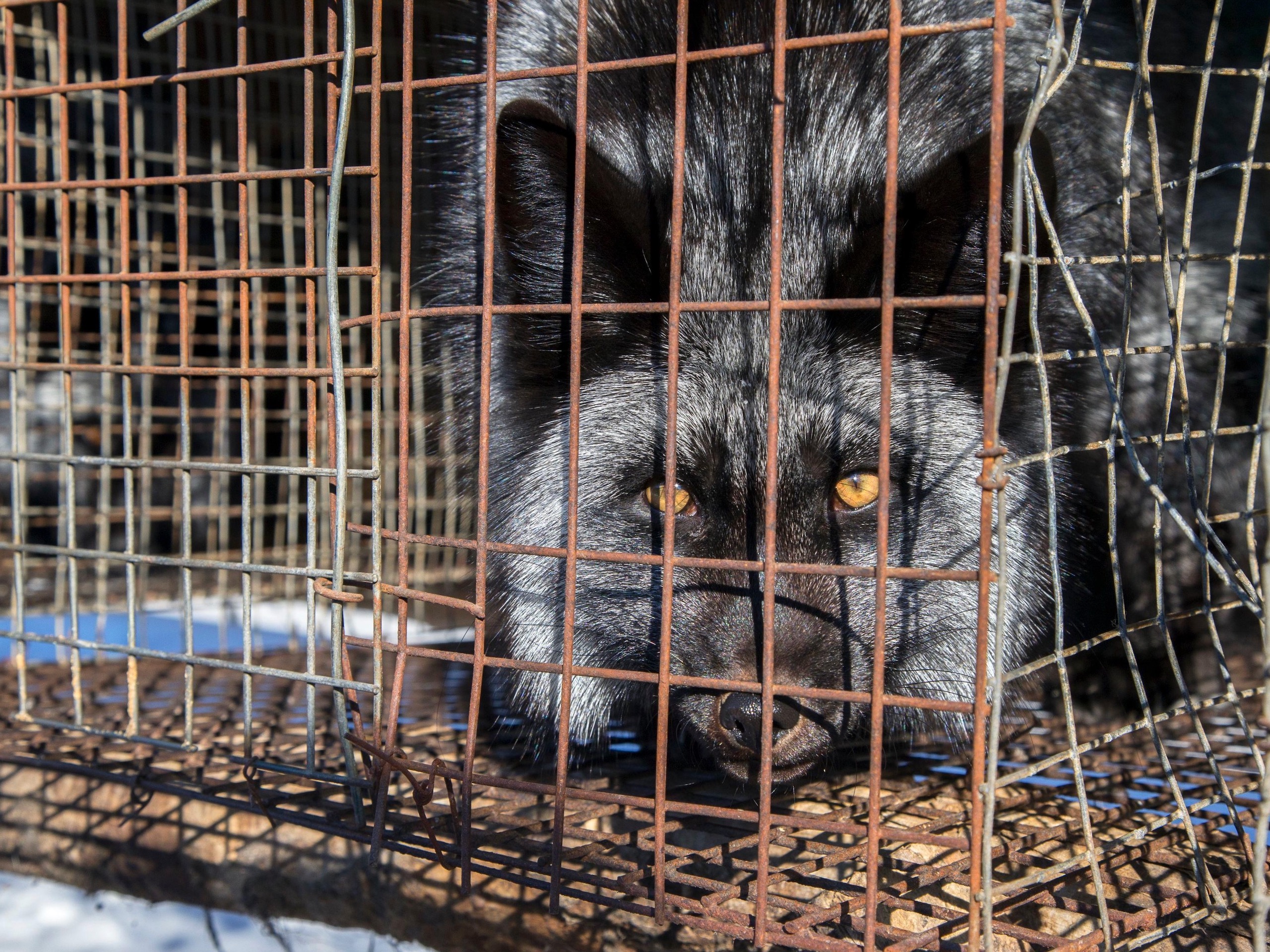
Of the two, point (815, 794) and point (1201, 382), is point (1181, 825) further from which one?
point (1201, 382)

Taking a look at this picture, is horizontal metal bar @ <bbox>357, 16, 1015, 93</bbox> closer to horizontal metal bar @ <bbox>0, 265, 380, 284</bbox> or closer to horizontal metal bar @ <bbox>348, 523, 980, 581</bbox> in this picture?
horizontal metal bar @ <bbox>0, 265, 380, 284</bbox>

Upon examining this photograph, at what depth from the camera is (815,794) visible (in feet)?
6.75

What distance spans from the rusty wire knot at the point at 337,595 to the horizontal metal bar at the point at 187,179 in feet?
2.25

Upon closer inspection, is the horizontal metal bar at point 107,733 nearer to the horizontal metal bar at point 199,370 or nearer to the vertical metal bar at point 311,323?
the vertical metal bar at point 311,323

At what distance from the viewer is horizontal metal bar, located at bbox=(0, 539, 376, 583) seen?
1.69 m

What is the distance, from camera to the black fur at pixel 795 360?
6.13ft

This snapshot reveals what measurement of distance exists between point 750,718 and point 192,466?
3.63 ft

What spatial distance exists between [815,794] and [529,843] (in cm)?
68

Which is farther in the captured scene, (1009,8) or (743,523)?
(1009,8)

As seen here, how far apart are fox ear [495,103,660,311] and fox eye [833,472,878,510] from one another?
0.55 meters

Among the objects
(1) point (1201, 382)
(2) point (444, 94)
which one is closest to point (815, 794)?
(1) point (1201, 382)

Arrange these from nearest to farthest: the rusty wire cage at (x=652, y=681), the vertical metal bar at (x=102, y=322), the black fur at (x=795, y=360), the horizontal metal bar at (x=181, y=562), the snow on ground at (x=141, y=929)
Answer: the rusty wire cage at (x=652, y=681) → the horizontal metal bar at (x=181, y=562) → the black fur at (x=795, y=360) → the snow on ground at (x=141, y=929) → the vertical metal bar at (x=102, y=322)

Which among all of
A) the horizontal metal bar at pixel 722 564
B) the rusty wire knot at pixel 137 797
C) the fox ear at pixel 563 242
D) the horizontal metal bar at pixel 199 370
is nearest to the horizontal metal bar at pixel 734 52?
the fox ear at pixel 563 242

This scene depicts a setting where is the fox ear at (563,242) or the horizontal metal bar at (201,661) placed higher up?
the fox ear at (563,242)
